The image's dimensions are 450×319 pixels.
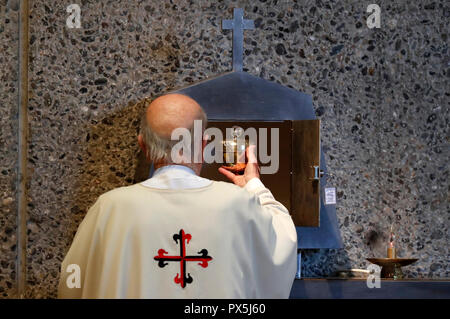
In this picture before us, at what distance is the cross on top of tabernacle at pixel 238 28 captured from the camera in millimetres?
3658

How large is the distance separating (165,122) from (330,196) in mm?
1652

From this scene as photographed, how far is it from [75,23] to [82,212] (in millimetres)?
1112

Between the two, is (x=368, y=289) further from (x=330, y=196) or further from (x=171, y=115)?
(x=171, y=115)

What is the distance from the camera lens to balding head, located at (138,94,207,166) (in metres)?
2.22

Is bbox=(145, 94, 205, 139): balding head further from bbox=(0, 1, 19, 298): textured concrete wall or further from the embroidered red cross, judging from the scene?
bbox=(0, 1, 19, 298): textured concrete wall

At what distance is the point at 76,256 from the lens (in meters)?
2.25

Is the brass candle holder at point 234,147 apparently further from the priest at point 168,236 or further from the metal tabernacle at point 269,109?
the priest at point 168,236

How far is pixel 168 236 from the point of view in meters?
2.17

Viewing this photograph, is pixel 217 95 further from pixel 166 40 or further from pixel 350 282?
pixel 350 282

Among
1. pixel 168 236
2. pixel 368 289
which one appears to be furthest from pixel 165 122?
pixel 368 289

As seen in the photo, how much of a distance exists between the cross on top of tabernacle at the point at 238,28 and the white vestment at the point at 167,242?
61.7 inches

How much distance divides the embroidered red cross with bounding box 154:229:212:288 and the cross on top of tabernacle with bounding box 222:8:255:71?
1726 millimetres

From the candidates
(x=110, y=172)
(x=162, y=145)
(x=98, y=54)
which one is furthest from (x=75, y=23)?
(x=162, y=145)

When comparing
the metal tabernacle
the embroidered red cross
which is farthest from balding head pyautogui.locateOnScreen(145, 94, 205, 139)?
the metal tabernacle
